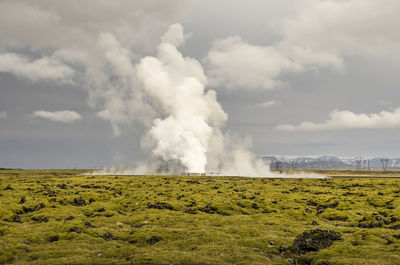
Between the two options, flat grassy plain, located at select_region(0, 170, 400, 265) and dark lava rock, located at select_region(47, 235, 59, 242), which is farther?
dark lava rock, located at select_region(47, 235, 59, 242)

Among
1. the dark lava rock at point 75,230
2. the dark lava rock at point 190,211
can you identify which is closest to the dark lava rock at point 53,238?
the dark lava rock at point 75,230

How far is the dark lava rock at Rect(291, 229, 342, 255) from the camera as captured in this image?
85.8 feet

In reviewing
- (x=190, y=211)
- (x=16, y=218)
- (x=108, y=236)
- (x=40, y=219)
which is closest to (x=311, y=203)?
(x=190, y=211)

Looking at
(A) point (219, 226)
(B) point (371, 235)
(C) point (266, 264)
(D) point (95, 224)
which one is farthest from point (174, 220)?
(B) point (371, 235)

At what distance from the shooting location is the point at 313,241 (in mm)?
26859

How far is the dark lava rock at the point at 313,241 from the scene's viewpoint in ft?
85.8

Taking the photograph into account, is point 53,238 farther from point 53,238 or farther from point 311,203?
point 311,203

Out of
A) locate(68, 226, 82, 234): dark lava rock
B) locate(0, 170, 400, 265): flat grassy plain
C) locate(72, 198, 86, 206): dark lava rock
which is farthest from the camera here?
locate(72, 198, 86, 206): dark lava rock

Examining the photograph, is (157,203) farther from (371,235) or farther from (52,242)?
(371,235)

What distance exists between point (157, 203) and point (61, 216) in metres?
16.1

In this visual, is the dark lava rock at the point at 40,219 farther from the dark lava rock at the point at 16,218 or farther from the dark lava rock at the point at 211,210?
the dark lava rock at the point at 211,210

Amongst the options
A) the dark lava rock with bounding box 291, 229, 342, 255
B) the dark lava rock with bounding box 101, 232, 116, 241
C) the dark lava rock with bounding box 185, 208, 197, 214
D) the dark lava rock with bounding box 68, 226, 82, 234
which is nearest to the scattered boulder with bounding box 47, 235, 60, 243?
the dark lava rock with bounding box 68, 226, 82, 234

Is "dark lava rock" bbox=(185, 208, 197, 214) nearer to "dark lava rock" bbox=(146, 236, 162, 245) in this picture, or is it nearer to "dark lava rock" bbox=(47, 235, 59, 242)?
"dark lava rock" bbox=(146, 236, 162, 245)

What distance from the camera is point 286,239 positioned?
3028 cm
